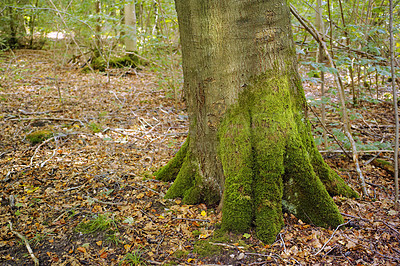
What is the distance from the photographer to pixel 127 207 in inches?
130

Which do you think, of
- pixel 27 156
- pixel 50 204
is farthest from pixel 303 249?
pixel 27 156

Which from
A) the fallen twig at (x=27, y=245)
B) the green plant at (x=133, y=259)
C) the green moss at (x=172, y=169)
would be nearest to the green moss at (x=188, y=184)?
the green moss at (x=172, y=169)

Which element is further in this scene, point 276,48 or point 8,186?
point 8,186

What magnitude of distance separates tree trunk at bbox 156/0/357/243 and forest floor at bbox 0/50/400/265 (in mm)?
262

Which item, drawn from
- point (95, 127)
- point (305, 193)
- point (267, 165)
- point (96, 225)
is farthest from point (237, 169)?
point (95, 127)

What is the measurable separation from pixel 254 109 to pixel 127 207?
6.20ft

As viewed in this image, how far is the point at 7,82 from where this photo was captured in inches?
340

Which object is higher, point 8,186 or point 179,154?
point 179,154

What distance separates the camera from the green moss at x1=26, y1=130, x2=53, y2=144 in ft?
16.7

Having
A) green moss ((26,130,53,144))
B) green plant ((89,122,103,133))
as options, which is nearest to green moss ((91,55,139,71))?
green plant ((89,122,103,133))

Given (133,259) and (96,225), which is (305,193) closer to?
(133,259)

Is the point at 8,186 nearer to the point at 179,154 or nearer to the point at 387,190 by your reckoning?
the point at 179,154

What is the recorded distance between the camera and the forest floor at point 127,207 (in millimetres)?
2518

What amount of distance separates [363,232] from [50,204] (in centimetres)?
352
